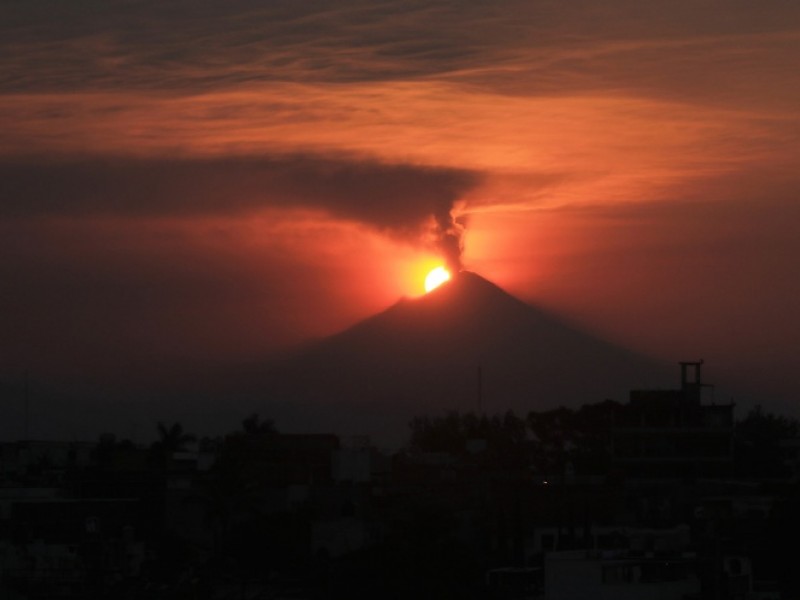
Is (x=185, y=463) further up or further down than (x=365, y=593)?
further up

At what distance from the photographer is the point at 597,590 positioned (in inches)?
1492

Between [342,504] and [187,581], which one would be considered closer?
[187,581]

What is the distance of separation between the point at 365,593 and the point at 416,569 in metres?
1.45

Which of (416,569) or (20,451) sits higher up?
(20,451)

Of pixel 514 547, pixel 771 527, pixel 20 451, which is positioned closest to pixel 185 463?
pixel 20 451

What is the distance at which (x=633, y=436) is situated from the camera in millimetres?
84312

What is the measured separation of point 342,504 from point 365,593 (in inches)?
718

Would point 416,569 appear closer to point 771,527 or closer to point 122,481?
point 771,527

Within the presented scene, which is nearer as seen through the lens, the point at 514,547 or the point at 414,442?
the point at 514,547

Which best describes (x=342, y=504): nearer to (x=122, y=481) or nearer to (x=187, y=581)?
(x=122, y=481)

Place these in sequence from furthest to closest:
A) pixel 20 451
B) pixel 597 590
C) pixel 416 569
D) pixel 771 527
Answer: pixel 20 451
pixel 771 527
pixel 416 569
pixel 597 590

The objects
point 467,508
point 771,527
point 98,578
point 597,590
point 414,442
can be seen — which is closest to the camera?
point 98,578

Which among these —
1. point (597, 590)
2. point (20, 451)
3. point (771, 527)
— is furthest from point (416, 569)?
point (20, 451)

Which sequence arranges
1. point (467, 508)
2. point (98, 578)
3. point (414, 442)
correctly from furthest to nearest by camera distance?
point (414, 442) → point (467, 508) → point (98, 578)
